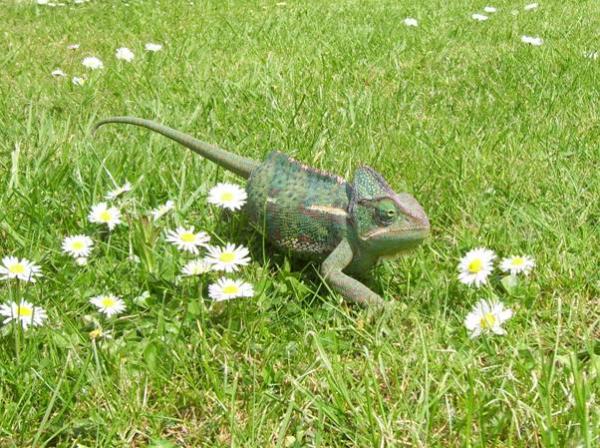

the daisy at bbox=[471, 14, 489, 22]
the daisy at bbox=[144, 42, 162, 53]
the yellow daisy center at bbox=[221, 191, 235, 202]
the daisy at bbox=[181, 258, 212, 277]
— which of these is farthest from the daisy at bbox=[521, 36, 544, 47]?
the daisy at bbox=[181, 258, 212, 277]

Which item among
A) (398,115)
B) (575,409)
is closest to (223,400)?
(575,409)

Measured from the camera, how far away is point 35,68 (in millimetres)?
5004

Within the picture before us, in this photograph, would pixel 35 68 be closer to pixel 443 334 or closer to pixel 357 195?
pixel 357 195

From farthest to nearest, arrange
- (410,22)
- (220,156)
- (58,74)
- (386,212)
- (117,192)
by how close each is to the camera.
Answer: (410,22) → (58,74) → (220,156) → (117,192) → (386,212)

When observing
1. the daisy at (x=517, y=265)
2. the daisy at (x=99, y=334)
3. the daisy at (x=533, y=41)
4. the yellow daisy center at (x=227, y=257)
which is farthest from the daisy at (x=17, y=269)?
the daisy at (x=533, y=41)

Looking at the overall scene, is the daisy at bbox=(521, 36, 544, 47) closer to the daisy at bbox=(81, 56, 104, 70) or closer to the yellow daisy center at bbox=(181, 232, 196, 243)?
the daisy at bbox=(81, 56, 104, 70)

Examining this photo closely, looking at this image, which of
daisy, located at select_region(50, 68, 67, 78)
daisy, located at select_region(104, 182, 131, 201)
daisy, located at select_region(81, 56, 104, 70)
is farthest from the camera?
daisy, located at select_region(81, 56, 104, 70)

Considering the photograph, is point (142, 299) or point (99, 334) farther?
point (142, 299)

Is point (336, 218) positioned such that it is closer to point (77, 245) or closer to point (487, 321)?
point (487, 321)

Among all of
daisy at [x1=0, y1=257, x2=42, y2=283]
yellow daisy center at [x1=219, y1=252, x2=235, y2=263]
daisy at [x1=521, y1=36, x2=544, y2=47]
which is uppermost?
yellow daisy center at [x1=219, y1=252, x2=235, y2=263]

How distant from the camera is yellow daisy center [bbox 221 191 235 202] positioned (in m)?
2.50

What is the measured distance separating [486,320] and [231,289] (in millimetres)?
645

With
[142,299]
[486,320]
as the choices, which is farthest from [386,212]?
[142,299]

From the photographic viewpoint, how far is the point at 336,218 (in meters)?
2.30
